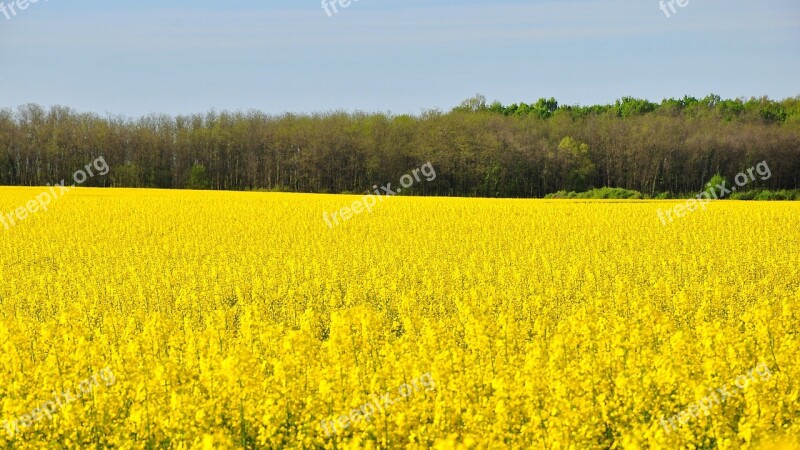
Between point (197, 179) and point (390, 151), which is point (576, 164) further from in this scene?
point (197, 179)

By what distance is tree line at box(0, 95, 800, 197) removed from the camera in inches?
2972

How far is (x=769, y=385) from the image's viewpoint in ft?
27.8

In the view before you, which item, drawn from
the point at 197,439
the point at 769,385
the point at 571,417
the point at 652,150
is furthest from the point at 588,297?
the point at 652,150

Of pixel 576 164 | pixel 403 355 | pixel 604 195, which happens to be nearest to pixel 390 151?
pixel 576 164

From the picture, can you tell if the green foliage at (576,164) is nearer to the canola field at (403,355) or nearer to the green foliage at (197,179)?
the green foliage at (197,179)

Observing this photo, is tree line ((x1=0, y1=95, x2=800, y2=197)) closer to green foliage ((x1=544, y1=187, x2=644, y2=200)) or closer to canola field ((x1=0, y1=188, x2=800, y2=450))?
green foliage ((x1=544, y1=187, x2=644, y2=200))

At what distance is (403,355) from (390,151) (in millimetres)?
68954

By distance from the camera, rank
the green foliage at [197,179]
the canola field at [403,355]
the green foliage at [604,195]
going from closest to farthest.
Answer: the canola field at [403,355] → the green foliage at [604,195] → the green foliage at [197,179]

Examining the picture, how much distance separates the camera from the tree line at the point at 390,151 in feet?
248

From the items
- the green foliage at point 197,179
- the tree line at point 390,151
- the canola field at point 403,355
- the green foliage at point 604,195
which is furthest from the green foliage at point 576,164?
the canola field at point 403,355

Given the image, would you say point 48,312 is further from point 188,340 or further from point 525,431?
point 525,431

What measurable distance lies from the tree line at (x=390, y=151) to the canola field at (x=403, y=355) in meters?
52.4

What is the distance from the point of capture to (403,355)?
30.7ft

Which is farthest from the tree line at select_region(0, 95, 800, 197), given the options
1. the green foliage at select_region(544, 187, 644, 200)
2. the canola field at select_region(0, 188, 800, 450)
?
the canola field at select_region(0, 188, 800, 450)
